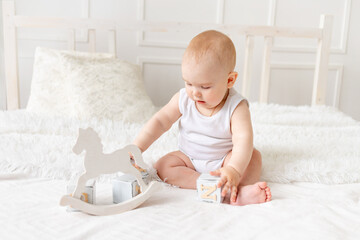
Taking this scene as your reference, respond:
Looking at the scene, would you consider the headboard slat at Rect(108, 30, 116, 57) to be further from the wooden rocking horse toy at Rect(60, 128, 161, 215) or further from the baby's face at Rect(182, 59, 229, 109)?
the wooden rocking horse toy at Rect(60, 128, 161, 215)

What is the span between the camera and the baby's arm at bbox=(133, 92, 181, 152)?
95 cm

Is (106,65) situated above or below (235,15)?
below

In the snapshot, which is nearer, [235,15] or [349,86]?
[235,15]

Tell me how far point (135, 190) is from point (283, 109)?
4.11ft

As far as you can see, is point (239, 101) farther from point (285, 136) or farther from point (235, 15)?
point (235, 15)

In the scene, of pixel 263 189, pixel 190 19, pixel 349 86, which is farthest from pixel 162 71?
pixel 263 189

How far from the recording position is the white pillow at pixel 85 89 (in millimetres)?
1480

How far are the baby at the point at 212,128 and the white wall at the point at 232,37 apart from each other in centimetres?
131

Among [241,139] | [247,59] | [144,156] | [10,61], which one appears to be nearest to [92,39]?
[10,61]

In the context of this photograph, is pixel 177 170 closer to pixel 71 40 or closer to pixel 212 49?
pixel 212 49

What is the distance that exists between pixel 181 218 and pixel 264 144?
615 millimetres

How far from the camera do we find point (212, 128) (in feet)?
3.02

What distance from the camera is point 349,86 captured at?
2.53 metres

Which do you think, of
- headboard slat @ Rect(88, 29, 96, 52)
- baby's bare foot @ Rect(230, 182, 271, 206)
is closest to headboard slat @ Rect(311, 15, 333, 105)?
headboard slat @ Rect(88, 29, 96, 52)
